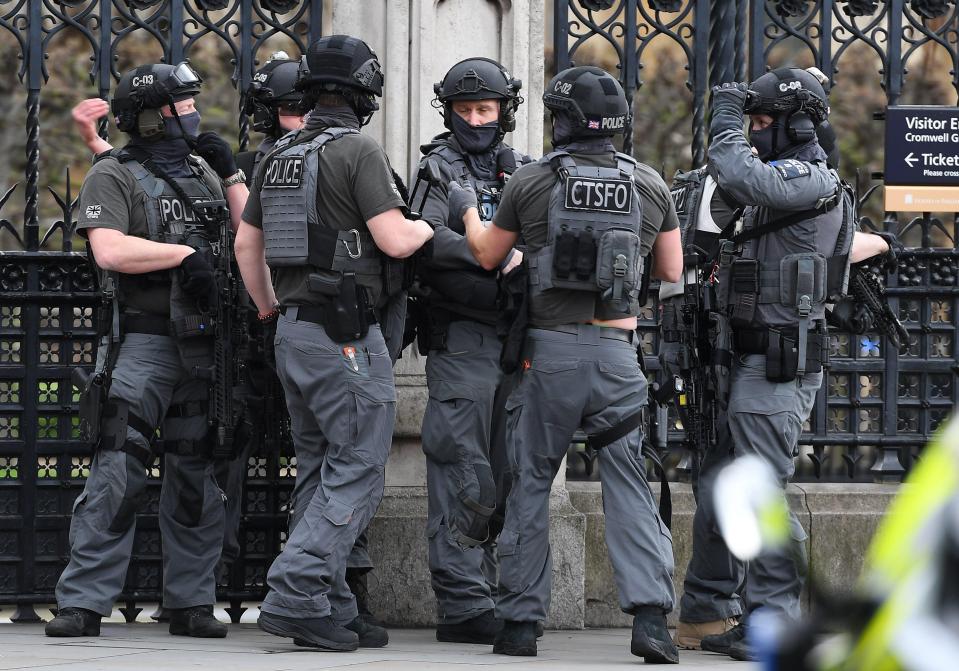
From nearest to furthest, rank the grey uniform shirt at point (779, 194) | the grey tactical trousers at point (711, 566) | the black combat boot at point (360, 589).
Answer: the grey uniform shirt at point (779, 194), the grey tactical trousers at point (711, 566), the black combat boot at point (360, 589)

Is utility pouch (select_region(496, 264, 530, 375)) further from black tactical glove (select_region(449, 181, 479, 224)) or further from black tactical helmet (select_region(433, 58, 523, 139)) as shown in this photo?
black tactical helmet (select_region(433, 58, 523, 139))

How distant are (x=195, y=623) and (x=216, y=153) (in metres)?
1.81

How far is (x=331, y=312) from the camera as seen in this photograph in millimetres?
5441

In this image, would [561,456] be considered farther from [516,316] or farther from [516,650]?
[516,650]

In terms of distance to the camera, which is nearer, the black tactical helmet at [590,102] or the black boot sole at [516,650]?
the black tactical helmet at [590,102]

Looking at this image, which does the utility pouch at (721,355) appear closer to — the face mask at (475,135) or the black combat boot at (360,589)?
the face mask at (475,135)

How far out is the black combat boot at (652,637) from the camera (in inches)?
209

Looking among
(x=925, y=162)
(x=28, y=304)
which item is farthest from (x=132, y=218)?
(x=925, y=162)

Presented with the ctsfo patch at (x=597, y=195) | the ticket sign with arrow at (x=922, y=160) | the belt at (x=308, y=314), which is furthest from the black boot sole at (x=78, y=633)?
the ticket sign with arrow at (x=922, y=160)

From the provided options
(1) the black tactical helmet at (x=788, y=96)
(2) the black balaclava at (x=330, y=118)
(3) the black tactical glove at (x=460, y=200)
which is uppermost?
(1) the black tactical helmet at (x=788, y=96)

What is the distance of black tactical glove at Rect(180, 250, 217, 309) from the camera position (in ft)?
19.0

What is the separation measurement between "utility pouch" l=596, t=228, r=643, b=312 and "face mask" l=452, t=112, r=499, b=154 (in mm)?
979

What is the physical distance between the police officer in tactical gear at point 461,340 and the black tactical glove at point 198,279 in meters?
0.80

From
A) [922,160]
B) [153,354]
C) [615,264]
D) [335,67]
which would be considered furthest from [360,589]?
[922,160]
